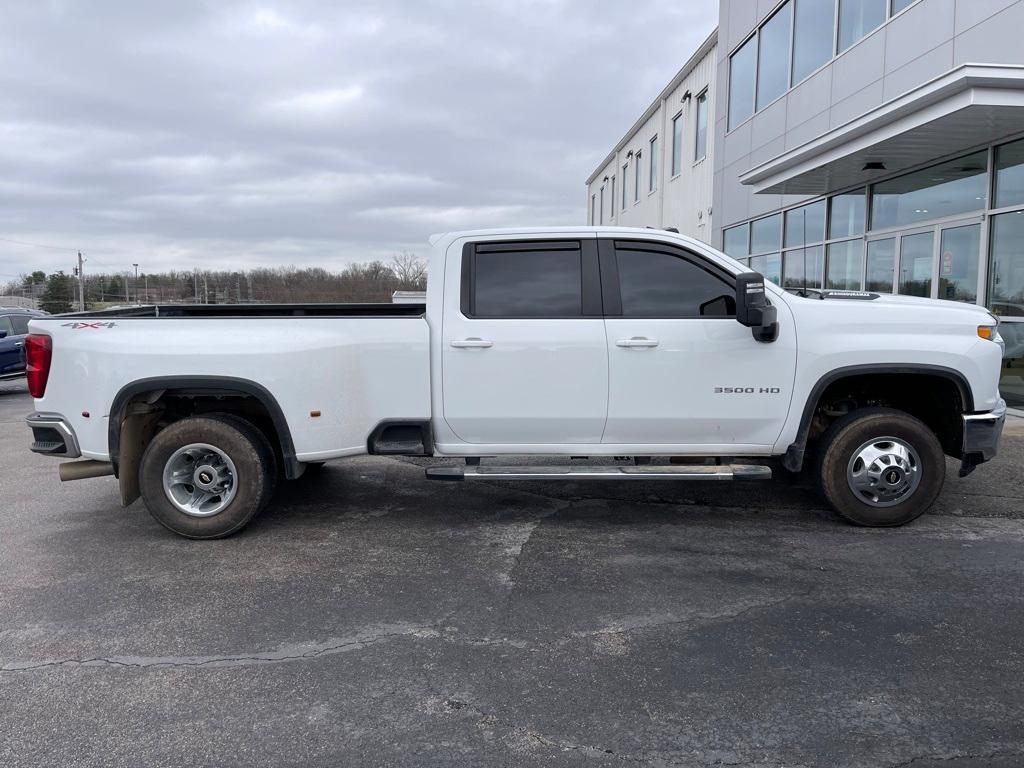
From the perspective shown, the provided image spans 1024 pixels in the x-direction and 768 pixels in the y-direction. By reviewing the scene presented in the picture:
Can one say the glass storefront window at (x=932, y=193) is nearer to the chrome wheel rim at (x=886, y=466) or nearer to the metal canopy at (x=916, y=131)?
the metal canopy at (x=916, y=131)

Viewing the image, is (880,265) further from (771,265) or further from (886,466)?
(886,466)

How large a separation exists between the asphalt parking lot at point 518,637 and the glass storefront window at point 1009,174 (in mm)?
5537

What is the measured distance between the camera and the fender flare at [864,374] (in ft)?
17.1

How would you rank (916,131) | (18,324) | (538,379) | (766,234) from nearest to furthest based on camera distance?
(538,379) → (916,131) → (18,324) → (766,234)

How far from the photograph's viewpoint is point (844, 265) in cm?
1412

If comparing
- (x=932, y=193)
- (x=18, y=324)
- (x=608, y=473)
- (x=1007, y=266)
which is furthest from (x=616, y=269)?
(x=18, y=324)

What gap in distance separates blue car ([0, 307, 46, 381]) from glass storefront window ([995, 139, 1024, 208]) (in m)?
15.7

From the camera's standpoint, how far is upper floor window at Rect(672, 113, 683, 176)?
25094mm

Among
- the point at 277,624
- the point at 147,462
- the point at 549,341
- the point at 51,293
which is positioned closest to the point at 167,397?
the point at 147,462

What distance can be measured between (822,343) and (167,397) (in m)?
4.50

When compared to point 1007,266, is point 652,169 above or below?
above

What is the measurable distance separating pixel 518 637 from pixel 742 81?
17764mm

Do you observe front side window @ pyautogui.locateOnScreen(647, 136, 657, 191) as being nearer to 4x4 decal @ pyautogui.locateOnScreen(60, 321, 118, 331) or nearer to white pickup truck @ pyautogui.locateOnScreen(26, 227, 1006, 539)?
white pickup truck @ pyautogui.locateOnScreen(26, 227, 1006, 539)

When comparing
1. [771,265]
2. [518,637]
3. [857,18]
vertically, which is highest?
[857,18]
